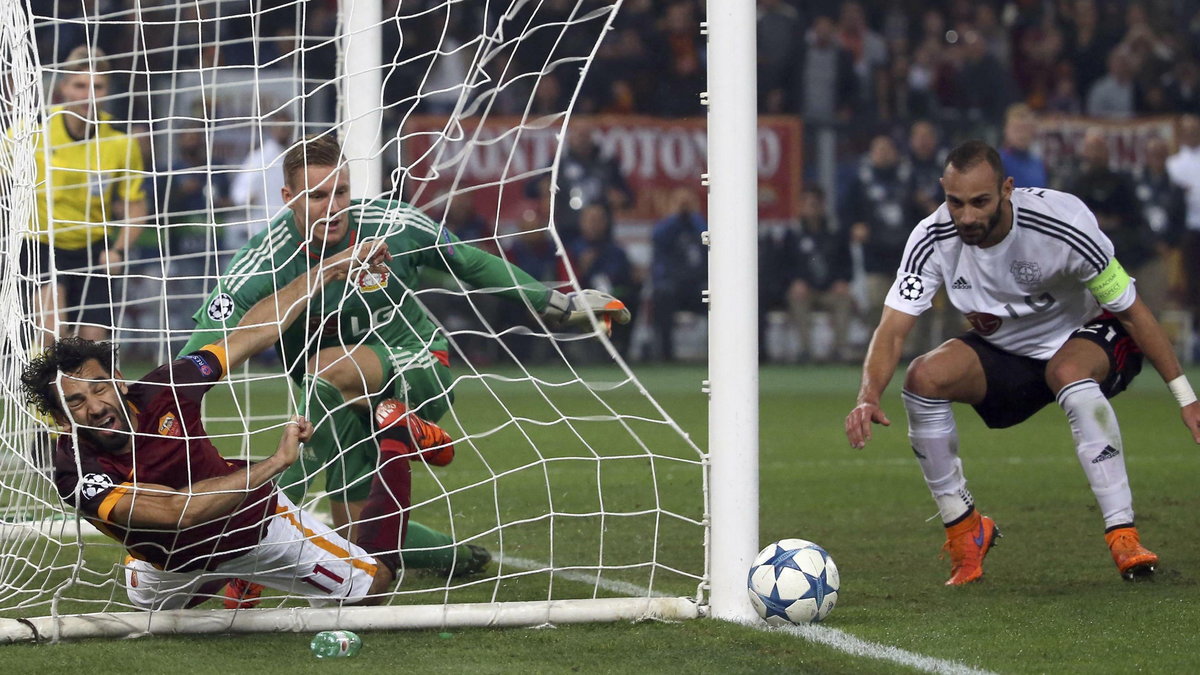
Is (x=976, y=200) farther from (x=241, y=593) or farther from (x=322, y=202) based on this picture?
(x=241, y=593)

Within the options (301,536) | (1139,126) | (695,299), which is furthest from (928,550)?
(1139,126)

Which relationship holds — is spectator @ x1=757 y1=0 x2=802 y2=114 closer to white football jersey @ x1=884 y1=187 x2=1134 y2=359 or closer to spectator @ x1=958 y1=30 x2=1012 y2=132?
spectator @ x1=958 y1=30 x2=1012 y2=132

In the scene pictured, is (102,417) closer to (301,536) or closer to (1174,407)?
(301,536)

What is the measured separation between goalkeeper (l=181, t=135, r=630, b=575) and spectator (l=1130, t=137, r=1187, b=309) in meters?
10.9

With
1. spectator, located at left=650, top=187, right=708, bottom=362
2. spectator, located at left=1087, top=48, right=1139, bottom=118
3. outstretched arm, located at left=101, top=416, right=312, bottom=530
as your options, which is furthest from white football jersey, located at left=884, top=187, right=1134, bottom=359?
spectator, located at left=1087, top=48, right=1139, bottom=118

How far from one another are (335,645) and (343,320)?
142 centimetres

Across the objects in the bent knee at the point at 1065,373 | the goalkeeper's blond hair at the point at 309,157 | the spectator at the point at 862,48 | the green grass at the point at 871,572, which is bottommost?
the green grass at the point at 871,572

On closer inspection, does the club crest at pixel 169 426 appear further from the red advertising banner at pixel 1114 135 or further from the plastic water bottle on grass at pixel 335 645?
the red advertising banner at pixel 1114 135

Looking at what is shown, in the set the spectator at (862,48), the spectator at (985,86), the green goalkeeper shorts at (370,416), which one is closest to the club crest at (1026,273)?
the green goalkeeper shorts at (370,416)

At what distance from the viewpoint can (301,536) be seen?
4.55 meters

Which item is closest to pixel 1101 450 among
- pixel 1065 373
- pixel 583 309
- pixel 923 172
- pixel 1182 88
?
pixel 1065 373

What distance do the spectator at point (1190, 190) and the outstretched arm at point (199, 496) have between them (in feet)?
41.2

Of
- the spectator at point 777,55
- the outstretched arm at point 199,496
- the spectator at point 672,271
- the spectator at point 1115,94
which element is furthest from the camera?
the spectator at point 1115,94

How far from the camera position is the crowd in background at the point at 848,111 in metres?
14.3
